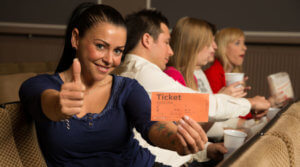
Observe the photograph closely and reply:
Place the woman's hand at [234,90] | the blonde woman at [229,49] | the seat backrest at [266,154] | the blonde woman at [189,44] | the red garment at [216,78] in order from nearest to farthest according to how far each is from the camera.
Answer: the seat backrest at [266,154] → the woman's hand at [234,90] → the blonde woman at [189,44] → the red garment at [216,78] → the blonde woman at [229,49]

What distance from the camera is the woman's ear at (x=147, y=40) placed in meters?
1.43

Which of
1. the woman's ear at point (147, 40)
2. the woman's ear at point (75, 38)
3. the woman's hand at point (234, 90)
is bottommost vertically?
the woman's hand at point (234, 90)

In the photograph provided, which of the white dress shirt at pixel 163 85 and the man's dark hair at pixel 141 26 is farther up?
the man's dark hair at pixel 141 26

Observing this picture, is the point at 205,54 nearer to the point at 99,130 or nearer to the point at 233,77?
the point at 233,77

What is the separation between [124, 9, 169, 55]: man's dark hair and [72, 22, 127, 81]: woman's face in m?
0.51

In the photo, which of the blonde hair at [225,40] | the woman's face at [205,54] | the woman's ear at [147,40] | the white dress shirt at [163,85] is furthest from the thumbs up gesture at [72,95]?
the blonde hair at [225,40]

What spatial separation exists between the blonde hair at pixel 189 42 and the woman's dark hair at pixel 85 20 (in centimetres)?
92

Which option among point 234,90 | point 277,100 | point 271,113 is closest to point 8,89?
point 234,90

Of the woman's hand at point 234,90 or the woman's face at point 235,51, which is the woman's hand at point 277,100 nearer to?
the woman's hand at point 234,90

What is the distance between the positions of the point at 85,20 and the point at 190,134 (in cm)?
52

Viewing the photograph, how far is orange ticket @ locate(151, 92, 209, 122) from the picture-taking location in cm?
68

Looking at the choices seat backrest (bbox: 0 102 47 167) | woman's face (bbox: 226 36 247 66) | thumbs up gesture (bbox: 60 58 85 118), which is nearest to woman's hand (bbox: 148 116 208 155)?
thumbs up gesture (bbox: 60 58 85 118)

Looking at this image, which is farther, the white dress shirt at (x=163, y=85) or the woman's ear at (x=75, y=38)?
the white dress shirt at (x=163, y=85)

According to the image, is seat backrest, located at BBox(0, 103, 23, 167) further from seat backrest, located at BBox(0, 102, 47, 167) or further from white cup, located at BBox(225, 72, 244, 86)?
white cup, located at BBox(225, 72, 244, 86)
